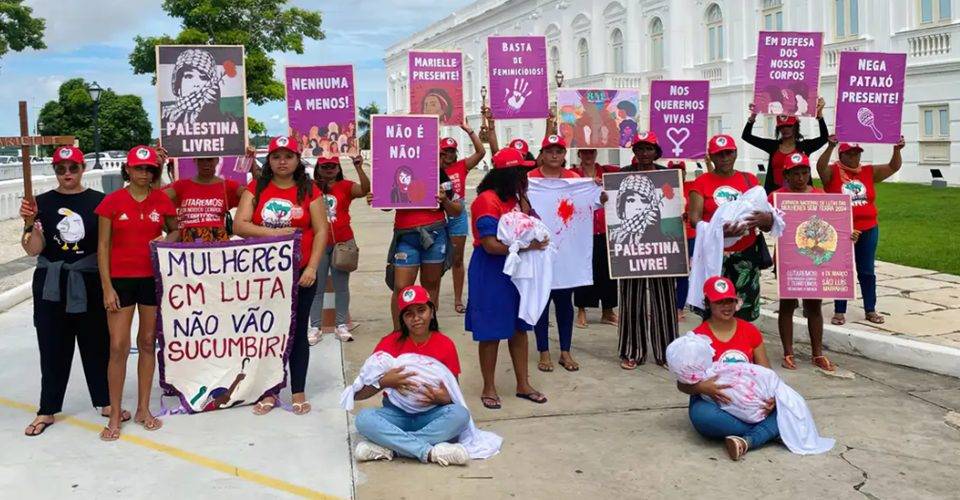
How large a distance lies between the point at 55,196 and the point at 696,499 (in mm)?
4187

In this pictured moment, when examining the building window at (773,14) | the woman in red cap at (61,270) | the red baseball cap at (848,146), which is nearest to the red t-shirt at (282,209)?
the woman in red cap at (61,270)

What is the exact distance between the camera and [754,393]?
5.20 meters

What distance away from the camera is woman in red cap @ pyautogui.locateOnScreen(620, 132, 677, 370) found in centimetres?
721

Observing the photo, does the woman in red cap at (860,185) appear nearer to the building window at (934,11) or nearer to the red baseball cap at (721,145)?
the red baseball cap at (721,145)

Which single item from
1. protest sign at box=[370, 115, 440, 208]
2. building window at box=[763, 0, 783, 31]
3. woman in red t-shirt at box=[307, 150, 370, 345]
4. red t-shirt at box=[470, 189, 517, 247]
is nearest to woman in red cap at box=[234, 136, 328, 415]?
red t-shirt at box=[470, 189, 517, 247]

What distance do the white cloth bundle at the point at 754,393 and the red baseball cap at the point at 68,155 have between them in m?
3.82

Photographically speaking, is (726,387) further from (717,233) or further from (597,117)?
(597,117)

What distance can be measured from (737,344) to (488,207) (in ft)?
6.00

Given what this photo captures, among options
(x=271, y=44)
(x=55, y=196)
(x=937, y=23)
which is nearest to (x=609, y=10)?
(x=271, y=44)

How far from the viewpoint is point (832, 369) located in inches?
274

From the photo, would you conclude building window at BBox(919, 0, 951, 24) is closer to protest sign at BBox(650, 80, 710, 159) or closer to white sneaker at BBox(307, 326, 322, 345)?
protest sign at BBox(650, 80, 710, 159)

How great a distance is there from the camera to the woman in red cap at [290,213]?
6.12 m

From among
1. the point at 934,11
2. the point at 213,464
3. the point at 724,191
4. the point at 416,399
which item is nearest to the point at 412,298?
the point at 416,399

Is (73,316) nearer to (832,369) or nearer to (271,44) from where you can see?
(832,369)
